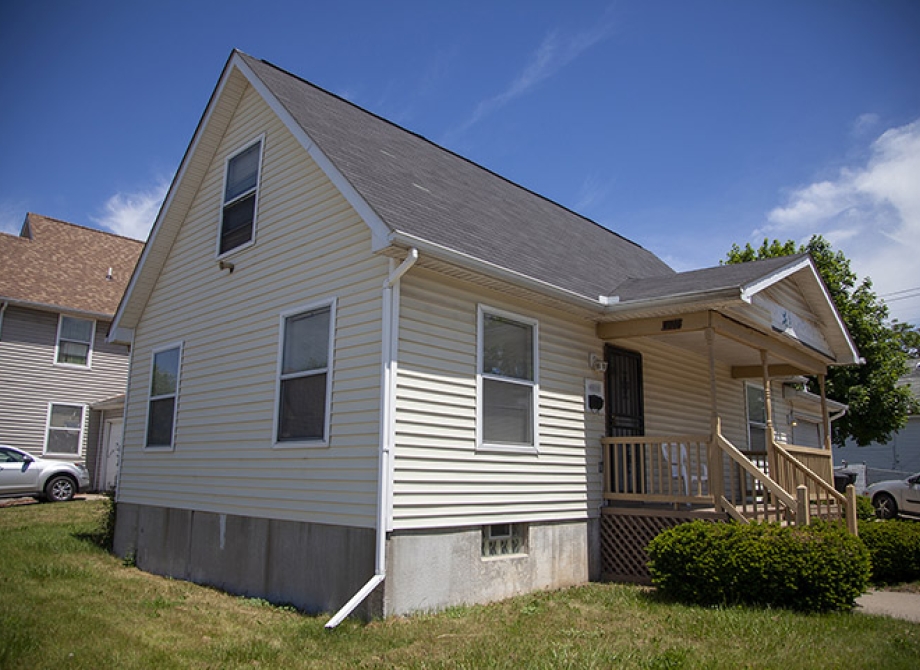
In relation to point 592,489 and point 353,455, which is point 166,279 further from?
point 592,489

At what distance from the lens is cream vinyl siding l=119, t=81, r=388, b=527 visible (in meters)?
7.17

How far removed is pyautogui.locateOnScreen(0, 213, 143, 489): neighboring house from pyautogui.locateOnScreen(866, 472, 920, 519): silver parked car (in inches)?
802

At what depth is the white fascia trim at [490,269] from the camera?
654 cm

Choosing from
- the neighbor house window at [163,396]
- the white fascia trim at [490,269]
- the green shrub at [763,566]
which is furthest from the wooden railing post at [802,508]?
the neighbor house window at [163,396]

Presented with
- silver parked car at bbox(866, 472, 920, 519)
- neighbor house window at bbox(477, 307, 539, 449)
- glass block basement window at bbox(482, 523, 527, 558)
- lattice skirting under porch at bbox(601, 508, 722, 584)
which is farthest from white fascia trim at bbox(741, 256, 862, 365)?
silver parked car at bbox(866, 472, 920, 519)

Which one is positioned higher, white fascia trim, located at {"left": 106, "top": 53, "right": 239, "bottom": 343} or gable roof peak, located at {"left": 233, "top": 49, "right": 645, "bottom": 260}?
gable roof peak, located at {"left": 233, "top": 49, "right": 645, "bottom": 260}

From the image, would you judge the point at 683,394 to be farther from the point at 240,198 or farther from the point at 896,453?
the point at 896,453

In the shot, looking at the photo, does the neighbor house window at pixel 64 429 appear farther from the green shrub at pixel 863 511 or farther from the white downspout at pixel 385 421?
the green shrub at pixel 863 511

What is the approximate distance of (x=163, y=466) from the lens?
10.4 meters

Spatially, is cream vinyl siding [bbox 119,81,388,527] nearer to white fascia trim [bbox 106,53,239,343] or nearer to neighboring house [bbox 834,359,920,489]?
white fascia trim [bbox 106,53,239,343]

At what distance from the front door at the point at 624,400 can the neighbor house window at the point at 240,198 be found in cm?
517

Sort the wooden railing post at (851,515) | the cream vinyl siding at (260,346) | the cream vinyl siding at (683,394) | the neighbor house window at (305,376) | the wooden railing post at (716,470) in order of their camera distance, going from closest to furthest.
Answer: the cream vinyl siding at (260,346), the neighbor house window at (305,376), the wooden railing post at (716,470), the wooden railing post at (851,515), the cream vinyl siding at (683,394)

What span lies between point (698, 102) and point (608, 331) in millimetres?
5386

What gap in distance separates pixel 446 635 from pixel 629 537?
153 inches
